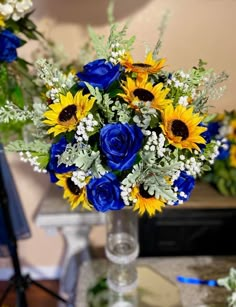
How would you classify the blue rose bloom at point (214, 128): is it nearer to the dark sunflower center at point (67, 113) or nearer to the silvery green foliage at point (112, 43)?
the silvery green foliage at point (112, 43)

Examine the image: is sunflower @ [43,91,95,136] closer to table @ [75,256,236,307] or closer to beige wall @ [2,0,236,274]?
beige wall @ [2,0,236,274]

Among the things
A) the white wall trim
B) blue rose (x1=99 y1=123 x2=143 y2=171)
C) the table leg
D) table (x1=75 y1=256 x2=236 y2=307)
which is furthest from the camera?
the white wall trim

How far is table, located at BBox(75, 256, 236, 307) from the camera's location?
3.47ft

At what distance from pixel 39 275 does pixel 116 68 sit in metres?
1.45

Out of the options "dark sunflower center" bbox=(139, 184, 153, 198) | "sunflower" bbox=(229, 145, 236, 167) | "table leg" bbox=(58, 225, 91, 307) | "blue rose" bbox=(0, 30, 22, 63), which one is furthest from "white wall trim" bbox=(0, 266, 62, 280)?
"dark sunflower center" bbox=(139, 184, 153, 198)

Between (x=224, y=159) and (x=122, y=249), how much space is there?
52cm

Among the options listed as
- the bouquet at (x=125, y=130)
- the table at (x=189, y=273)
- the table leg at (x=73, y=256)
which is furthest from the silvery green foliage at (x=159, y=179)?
the table leg at (x=73, y=256)

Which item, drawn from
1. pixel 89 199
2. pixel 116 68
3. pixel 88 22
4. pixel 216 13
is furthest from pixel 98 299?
pixel 88 22

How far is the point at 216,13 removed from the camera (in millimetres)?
1007

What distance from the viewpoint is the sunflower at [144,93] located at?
0.72m

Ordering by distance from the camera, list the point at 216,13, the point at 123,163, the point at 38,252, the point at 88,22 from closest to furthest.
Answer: the point at 123,163, the point at 216,13, the point at 88,22, the point at 38,252

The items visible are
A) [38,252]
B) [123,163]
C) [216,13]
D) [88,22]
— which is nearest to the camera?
[123,163]

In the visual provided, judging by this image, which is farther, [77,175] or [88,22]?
[88,22]

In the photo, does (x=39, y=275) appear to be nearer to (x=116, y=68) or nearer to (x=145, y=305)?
(x=145, y=305)
